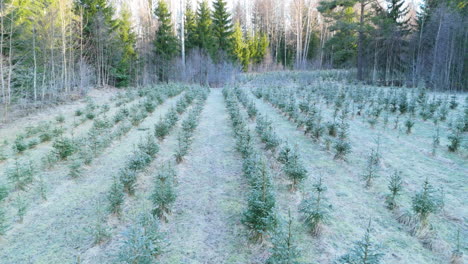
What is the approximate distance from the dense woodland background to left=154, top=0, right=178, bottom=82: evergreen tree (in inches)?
4.9

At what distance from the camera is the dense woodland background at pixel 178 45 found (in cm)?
1634

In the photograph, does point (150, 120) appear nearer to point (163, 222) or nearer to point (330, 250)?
point (163, 222)

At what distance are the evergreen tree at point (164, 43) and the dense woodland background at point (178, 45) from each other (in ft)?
0.41

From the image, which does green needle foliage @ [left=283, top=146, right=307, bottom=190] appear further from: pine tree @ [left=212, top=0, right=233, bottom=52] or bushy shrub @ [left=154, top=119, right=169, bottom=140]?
pine tree @ [left=212, top=0, right=233, bottom=52]

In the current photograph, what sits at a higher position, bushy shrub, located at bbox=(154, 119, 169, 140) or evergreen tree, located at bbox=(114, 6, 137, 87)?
evergreen tree, located at bbox=(114, 6, 137, 87)

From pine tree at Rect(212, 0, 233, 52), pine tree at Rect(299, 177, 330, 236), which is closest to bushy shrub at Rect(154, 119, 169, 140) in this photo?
pine tree at Rect(299, 177, 330, 236)

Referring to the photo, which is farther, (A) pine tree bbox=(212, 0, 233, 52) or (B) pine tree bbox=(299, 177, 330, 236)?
(A) pine tree bbox=(212, 0, 233, 52)

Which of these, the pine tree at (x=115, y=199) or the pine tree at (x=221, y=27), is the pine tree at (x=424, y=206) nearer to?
the pine tree at (x=115, y=199)

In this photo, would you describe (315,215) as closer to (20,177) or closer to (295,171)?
(295,171)

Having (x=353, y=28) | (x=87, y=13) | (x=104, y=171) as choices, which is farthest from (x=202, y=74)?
(x=104, y=171)

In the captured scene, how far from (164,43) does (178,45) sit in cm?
182

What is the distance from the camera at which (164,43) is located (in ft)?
111

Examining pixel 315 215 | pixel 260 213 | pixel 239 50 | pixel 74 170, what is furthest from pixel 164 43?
pixel 315 215

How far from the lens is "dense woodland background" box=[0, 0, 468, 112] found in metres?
16.3
